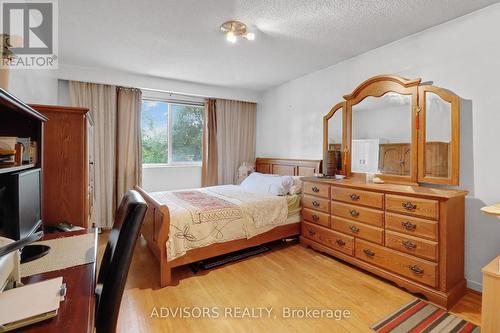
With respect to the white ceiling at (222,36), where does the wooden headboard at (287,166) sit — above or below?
below

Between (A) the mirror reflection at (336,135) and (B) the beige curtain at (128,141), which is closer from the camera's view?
(A) the mirror reflection at (336,135)

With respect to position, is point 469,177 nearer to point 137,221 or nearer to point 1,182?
point 137,221

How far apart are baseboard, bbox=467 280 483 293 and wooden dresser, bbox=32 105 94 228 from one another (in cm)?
336

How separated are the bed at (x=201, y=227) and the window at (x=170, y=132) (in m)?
1.24

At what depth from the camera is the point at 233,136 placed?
485cm

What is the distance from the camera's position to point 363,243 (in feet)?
8.19

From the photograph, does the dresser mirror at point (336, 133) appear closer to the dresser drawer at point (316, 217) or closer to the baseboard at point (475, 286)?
the dresser drawer at point (316, 217)

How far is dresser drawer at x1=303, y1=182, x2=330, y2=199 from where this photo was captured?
2873 millimetres

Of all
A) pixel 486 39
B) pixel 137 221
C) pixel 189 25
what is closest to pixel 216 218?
pixel 137 221

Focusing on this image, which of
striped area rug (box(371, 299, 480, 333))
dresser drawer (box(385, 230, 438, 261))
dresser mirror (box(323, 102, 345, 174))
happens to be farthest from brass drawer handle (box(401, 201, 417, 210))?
dresser mirror (box(323, 102, 345, 174))

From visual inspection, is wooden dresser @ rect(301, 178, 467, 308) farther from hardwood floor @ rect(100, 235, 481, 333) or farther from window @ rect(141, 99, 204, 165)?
window @ rect(141, 99, 204, 165)

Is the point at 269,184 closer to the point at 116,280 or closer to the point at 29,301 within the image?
the point at 116,280

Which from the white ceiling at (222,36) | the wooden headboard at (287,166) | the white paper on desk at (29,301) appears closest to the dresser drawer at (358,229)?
the wooden headboard at (287,166)

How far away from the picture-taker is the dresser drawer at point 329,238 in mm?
2633
